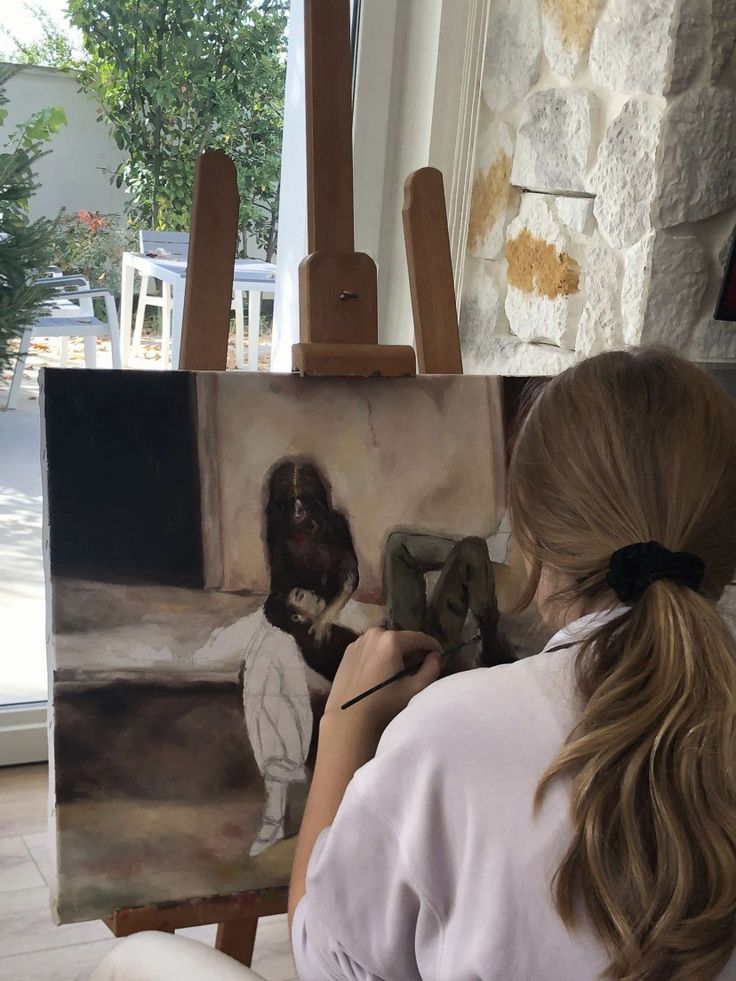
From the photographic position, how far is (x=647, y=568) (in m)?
0.88

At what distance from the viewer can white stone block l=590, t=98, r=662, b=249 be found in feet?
5.27

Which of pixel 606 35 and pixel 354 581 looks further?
pixel 606 35

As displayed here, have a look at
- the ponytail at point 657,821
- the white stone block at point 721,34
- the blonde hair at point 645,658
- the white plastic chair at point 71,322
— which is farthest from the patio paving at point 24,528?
the ponytail at point 657,821

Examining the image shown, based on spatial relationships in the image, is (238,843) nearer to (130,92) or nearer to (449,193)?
(449,193)

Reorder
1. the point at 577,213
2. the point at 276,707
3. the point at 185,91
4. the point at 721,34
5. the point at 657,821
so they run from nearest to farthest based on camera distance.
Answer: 1. the point at 657,821
2. the point at 276,707
3. the point at 721,34
4. the point at 577,213
5. the point at 185,91

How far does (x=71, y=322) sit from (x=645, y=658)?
1.74 m

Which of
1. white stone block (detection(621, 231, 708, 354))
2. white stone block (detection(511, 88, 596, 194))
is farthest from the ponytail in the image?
white stone block (detection(511, 88, 596, 194))

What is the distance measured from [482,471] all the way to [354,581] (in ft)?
0.73

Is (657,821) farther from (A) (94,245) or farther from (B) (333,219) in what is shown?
(A) (94,245)


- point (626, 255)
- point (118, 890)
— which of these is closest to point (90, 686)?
point (118, 890)

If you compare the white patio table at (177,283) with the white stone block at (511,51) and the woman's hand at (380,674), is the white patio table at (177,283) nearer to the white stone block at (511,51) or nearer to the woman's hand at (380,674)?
Answer: the white stone block at (511,51)

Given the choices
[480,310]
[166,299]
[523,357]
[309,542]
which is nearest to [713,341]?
[523,357]

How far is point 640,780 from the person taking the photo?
828 millimetres

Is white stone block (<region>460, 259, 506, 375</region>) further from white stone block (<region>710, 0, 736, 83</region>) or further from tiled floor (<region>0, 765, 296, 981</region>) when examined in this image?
tiled floor (<region>0, 765, 296, 981</region>)
